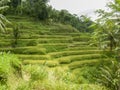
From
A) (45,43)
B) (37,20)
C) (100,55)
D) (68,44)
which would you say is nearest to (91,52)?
(100,55)

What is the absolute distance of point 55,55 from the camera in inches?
1618

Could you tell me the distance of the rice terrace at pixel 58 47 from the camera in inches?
518

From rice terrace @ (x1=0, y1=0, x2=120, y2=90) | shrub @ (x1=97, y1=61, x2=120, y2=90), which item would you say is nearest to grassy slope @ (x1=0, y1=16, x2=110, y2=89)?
rice terrace @ (x1=0, y1=0, x2=120, y2=90)

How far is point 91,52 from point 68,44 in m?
5.74

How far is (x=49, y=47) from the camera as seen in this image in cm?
4481

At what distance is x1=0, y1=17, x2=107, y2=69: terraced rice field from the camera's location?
37.7 m

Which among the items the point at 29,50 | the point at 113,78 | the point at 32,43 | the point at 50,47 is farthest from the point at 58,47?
the point at 113,78

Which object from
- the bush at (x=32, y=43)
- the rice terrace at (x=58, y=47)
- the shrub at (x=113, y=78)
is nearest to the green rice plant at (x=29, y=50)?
the rice terrace at (x=58, y=47)

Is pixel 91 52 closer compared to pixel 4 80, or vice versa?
pixel 4 80

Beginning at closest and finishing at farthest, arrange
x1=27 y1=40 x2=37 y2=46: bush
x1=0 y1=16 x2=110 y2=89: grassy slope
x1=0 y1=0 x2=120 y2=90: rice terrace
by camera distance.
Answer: x1=0 y1=0 x2=120 y2=90: rice terrace → x1=0 y1=16 x2=110 y2=89: grassy slope → x1=27 y1=40 x2=37 y2=46: bush

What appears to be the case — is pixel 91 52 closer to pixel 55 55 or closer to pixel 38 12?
pixel 55 55

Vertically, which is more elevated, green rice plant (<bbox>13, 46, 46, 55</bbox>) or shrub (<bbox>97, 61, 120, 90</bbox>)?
shrub (<bbox>97, 61, 120, 90</bbox>)

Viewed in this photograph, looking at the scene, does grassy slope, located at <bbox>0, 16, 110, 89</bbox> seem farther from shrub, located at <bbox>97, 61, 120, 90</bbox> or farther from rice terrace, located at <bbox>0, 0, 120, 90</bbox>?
shrub, located at <bbox>97, 61, 120, 90</bbox>

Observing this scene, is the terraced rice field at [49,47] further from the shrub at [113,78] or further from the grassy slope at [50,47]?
the shrub at [113,78]
